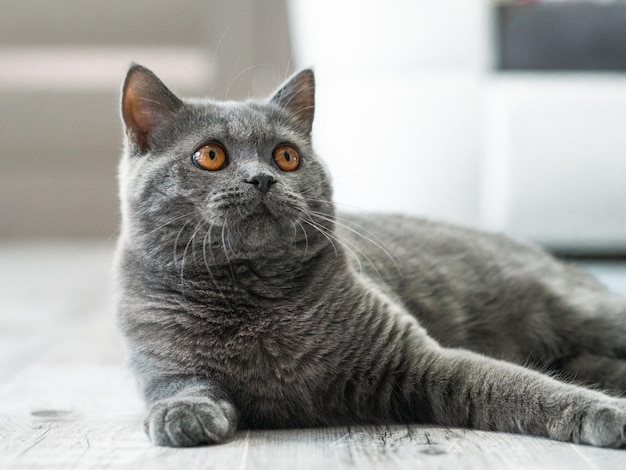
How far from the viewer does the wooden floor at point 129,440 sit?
1124mm

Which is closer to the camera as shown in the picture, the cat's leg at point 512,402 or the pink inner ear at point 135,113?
the cat's leg at point 512,402

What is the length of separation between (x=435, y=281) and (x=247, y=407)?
61cm

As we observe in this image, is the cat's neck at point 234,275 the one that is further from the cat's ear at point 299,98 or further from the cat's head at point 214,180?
the cat's ear at point 299,98

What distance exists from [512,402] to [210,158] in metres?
0.63

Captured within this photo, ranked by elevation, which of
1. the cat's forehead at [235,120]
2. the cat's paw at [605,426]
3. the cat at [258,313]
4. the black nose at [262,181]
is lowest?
the cat's paw at [605,426]

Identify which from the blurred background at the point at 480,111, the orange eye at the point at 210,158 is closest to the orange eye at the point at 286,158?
the orange eye at the point at 210,158

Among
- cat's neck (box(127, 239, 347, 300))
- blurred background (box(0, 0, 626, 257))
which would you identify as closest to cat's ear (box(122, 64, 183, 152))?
cat's neck (box(127, 239, 347, 300))

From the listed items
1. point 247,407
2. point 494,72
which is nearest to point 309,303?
point 247,407

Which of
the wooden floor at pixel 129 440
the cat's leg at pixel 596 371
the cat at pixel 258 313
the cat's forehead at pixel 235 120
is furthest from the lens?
the cat's leg at pixel 596 371

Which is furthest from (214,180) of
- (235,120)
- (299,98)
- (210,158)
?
(299,98)

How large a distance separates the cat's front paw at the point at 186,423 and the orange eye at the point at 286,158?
1.48 feet

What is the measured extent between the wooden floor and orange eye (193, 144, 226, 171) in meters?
0.37

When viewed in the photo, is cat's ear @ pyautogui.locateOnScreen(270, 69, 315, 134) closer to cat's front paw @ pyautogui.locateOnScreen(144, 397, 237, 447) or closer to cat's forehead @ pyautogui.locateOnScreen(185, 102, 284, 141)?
cat's forehead @ pyautogui.locateOnScreen(185, 102, 284, 141)

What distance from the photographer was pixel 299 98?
164 centimetres
